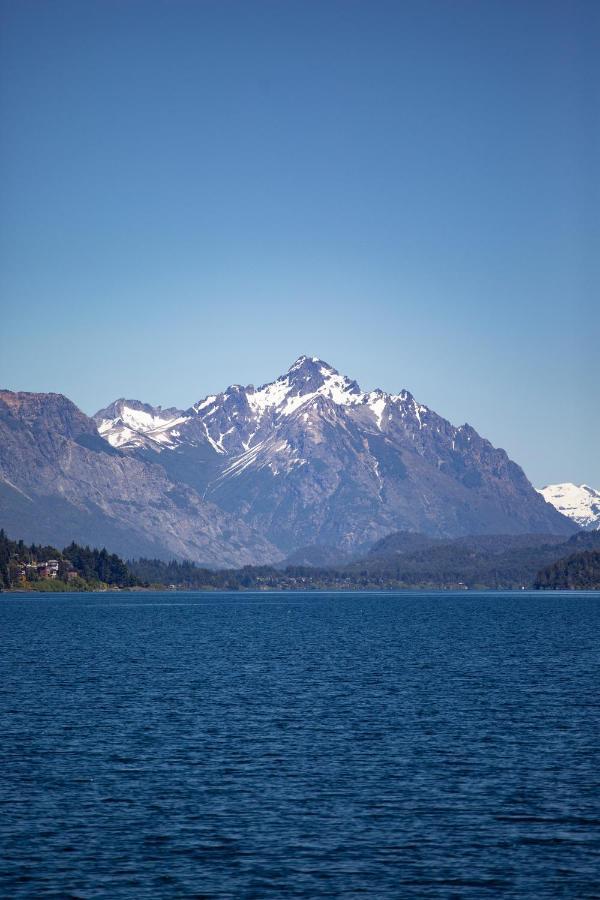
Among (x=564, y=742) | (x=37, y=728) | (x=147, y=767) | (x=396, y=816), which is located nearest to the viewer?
(x=396, y=816)

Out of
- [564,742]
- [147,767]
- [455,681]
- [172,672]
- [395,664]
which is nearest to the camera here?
[147,767]

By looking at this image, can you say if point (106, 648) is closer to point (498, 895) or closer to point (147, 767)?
point (147, 767)

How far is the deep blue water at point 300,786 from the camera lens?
47.7m

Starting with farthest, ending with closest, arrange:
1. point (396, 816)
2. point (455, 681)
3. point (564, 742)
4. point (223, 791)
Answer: point (455, 681), point (564, 742), point (223, 791), point (396, 816)

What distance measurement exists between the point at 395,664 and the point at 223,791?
3067 inches

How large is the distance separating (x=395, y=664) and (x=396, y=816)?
82.1 meters

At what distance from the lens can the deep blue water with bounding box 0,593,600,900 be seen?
1876 inches

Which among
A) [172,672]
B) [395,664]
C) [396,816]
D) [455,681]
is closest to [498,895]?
[396,816]

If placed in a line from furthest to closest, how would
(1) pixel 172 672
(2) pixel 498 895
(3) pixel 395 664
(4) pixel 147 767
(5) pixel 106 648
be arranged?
1. (5) pixel 106 648
2. (3) pixel 395 664
3. (1) pixel 172 672
4. (4) pixel 147 767
5. (2) pixel 498 895

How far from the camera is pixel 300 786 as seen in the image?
63.8 m

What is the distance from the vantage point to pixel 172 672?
418 ft

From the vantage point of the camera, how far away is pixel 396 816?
187 feet

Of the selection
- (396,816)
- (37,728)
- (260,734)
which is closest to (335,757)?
(260,734)

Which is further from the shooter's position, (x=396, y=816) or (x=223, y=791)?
(x=223, y=791)
